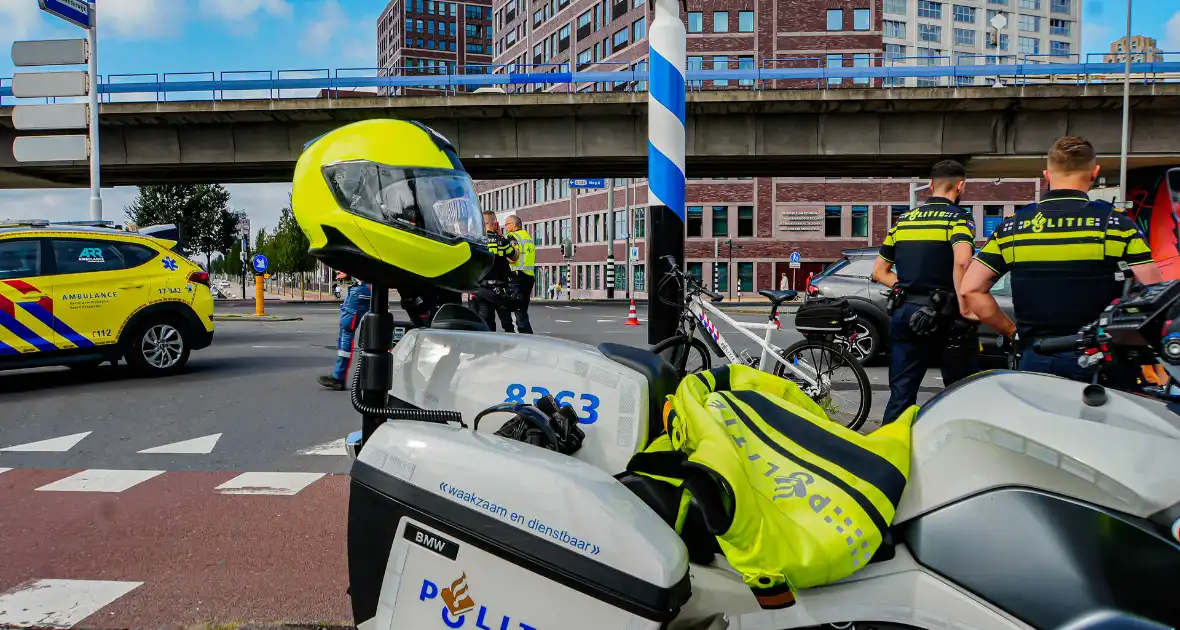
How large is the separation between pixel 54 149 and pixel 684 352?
14.4m

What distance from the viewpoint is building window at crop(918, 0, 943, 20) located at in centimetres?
8800

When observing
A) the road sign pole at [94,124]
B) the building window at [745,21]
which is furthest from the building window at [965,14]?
the road sign pole at [94,124]

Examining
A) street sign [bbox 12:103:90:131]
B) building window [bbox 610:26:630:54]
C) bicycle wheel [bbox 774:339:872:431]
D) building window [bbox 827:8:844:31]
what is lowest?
bicycle wheel [bbox 774:339:872:431]

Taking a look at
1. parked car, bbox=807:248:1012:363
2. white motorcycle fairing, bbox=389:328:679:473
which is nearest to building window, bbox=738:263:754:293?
parked car, bbox=807:248:1012:363

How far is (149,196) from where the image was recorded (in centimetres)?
6088

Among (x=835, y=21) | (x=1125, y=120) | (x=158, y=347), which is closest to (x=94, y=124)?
(x=158, y=347)

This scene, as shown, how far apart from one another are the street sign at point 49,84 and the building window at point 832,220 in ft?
161

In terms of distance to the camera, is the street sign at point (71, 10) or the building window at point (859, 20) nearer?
the street sign at point (71, 10)

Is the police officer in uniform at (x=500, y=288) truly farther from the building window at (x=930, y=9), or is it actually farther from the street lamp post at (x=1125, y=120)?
the building window at (x=930, y=9)

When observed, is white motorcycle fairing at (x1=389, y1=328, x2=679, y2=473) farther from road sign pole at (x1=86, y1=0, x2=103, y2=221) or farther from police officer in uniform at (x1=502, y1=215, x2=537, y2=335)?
road sign pole at (x1=86, y1=0, x2=103, y2=221)

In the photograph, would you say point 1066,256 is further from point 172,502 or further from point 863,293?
point 863,293

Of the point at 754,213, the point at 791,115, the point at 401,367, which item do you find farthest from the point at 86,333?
the point at 754,213

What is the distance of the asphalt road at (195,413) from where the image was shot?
19.0ft

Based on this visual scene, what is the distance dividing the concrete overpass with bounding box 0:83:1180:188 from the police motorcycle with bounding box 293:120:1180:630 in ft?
79.2
